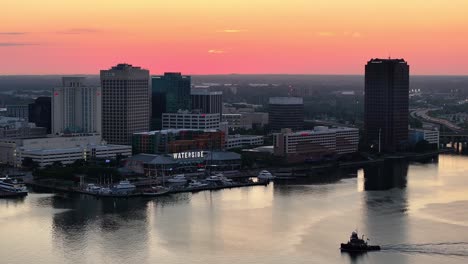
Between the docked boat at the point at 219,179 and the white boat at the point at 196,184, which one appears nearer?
the white boat at the point at 196,184

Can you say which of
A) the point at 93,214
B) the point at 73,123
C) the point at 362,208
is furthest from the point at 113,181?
the point at 73,123

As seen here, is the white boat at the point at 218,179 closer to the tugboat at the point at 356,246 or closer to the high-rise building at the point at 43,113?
the tugboat at the point at 356,246

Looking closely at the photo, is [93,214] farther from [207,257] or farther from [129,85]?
[129,85]

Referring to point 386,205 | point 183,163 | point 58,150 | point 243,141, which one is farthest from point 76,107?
point 386,205

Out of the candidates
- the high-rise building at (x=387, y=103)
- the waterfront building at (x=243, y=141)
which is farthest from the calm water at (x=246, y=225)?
the high-rise building at (x=387, y=103)

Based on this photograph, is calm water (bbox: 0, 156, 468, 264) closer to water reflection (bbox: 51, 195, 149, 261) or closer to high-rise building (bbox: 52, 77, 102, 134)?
water reflection (bbox: 51, 195, 149, 261)

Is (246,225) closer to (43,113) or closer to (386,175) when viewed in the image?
(386,175)
